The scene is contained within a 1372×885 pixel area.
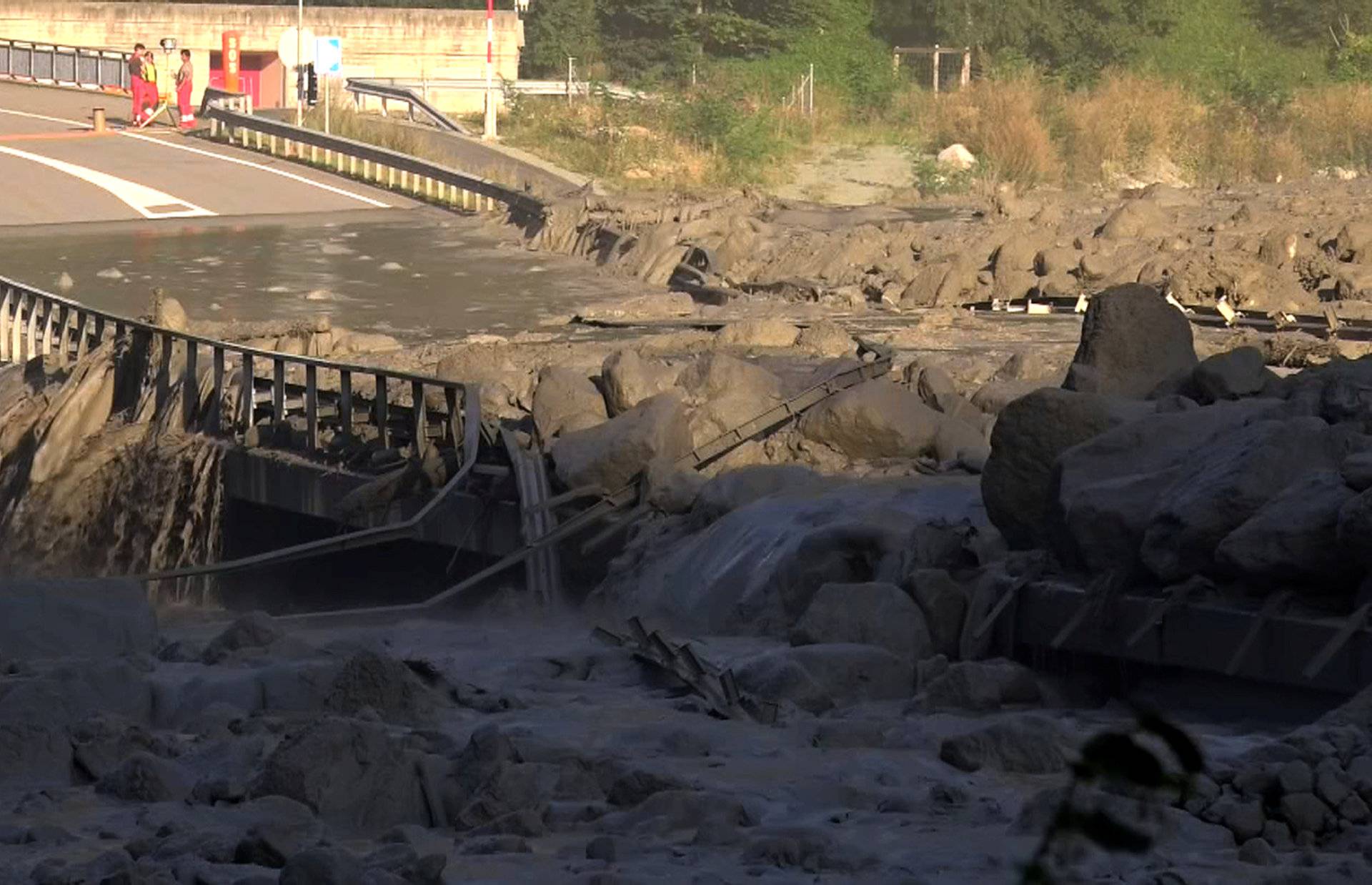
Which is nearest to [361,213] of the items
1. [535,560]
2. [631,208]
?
[631,208]

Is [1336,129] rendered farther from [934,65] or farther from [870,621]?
[870,621]

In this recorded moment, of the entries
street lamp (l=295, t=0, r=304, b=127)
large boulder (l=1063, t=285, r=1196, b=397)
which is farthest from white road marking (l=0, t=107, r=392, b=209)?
large boulder (l=1063, t=285, r=1196, b=397)

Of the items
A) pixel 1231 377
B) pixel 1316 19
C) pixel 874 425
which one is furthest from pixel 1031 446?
pixel 1316 19

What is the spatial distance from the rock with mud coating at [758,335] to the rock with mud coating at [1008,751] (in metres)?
12.4

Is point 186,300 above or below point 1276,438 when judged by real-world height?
below

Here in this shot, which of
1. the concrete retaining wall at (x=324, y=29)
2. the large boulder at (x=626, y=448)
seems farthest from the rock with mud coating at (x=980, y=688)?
the concrete retaining wall at (x=324, y=29)

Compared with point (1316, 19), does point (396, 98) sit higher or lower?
lower

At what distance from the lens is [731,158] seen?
44.7 meters

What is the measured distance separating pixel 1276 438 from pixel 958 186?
109ft

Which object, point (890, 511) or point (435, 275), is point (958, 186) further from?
Answer: point (890, 511)

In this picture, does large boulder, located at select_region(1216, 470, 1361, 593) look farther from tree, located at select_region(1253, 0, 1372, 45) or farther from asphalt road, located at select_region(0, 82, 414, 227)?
tree, located at select_region(1253, 0, 1372, 45)

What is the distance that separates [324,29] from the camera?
5875 cm

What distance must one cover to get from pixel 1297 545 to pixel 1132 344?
14.5 feet

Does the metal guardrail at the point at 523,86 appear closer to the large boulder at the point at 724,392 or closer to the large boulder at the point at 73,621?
the large boulder at the point at 724,392
